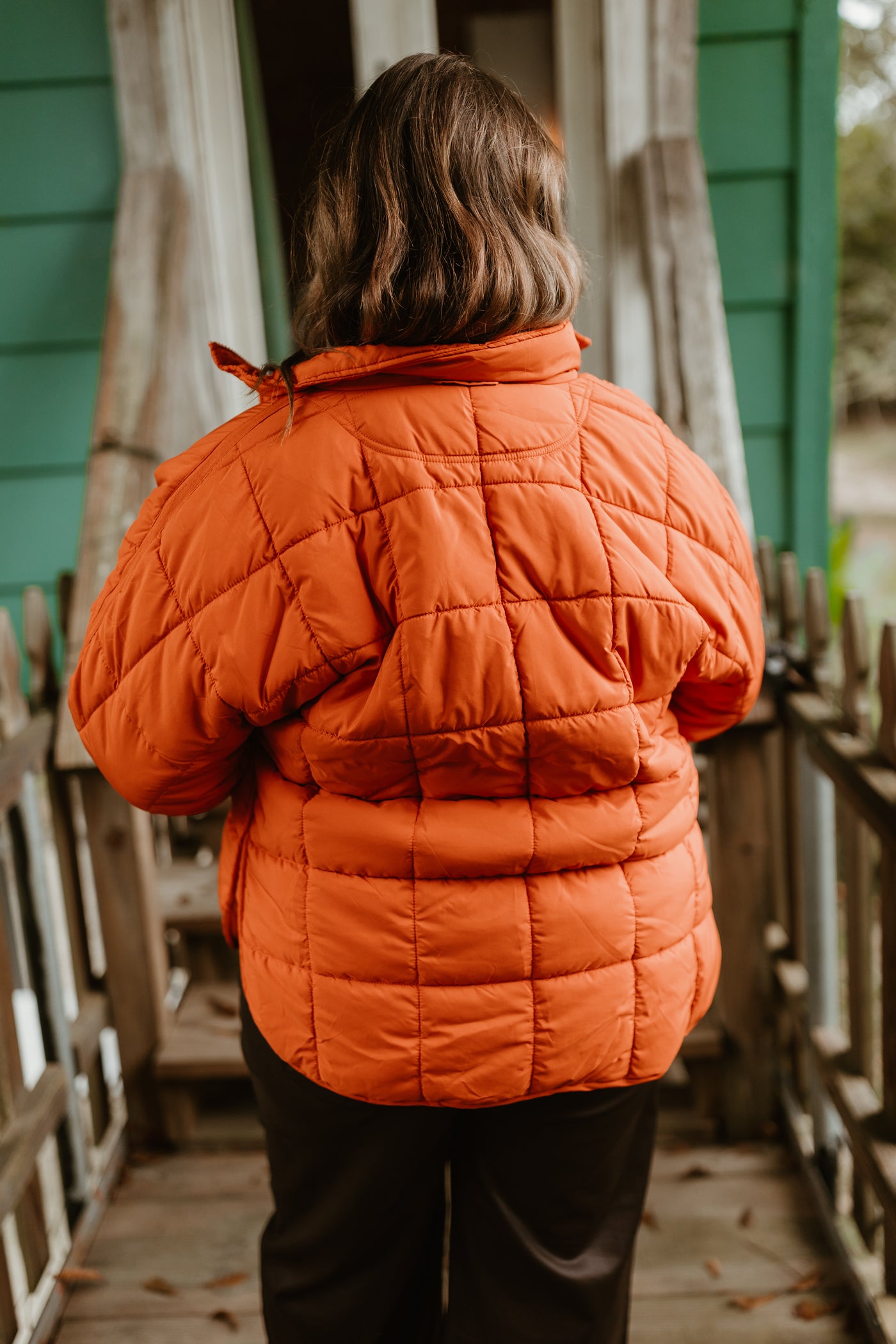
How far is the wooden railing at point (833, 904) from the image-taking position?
62.7 inches

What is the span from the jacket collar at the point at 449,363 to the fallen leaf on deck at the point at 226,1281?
5.17 ft

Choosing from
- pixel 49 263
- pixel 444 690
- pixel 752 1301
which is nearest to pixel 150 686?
pixel 444 690

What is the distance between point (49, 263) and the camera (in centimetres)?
271

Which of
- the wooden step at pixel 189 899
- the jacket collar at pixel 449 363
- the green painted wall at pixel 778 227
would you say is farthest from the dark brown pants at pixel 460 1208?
the green painted wall at pixel 778 227

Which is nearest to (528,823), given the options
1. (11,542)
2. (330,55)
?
(11,542)

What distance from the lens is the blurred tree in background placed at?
32.3 feet

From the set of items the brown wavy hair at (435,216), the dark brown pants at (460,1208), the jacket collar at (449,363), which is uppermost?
the brown wavy hair at (435,216)

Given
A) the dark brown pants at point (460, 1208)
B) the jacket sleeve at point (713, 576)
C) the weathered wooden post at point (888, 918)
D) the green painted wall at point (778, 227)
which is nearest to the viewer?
the jacket sleeve at point (713, 576)

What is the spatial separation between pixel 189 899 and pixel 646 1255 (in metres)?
1.19

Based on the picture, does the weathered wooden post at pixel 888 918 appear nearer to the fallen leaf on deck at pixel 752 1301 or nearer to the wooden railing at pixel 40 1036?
the fallen leaf on deck at pixel 752 1301

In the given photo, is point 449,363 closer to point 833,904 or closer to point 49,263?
point 833,904

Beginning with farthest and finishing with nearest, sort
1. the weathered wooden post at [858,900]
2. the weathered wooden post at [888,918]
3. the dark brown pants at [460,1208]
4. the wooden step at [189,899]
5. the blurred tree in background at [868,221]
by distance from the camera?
1. the blurred tree in background at [868,221]
2. the wooden step at [189,899]
3. the weathered wooden post at [858,900]
4. the weathered wooden post at [888,918]
5. the dark brown pants at [460,1208]

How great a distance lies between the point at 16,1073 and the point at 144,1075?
1.25 feet

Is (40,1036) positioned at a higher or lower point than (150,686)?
lower
